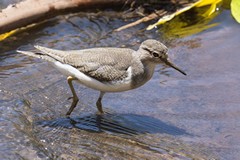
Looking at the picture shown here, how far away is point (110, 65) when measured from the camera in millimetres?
5785

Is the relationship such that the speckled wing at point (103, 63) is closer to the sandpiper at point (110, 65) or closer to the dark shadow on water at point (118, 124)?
the sandpiper at point (110, 65)

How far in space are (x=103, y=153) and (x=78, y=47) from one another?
10.4 feet

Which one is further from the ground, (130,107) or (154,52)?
(154,52)

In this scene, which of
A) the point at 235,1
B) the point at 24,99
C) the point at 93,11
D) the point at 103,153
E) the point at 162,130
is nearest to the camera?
the point at 103,153

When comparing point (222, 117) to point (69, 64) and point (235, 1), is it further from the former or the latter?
point (235, 1)

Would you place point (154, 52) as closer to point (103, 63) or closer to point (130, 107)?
point (103, 63)

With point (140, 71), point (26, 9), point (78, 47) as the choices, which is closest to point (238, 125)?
point (140, 71)

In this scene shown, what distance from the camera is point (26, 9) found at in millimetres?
7969

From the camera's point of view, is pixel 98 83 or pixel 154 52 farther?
pixel 154 52

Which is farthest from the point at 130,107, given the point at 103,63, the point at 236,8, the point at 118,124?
the point at 236,8

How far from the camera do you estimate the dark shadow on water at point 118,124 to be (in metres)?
5.76

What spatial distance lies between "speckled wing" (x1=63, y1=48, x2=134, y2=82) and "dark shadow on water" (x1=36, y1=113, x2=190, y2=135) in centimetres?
50

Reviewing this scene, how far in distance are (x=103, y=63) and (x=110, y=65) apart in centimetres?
8

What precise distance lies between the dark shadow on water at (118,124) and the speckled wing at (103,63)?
1.64 feet
